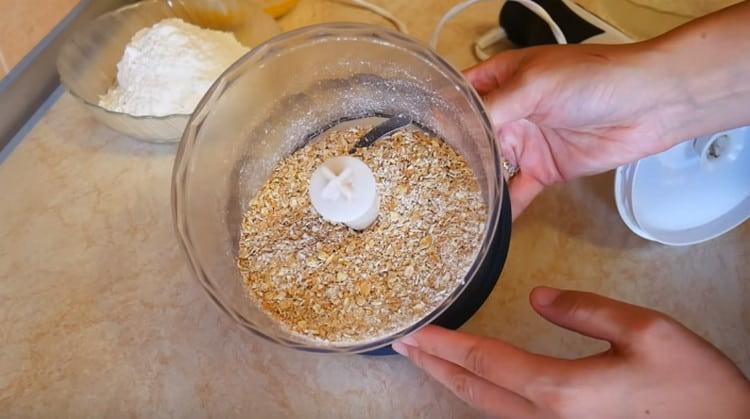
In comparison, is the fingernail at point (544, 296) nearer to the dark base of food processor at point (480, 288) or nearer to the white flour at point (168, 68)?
the dark base of food processor at point (480, 288)

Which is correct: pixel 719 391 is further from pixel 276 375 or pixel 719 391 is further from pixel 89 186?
pixel 89 186

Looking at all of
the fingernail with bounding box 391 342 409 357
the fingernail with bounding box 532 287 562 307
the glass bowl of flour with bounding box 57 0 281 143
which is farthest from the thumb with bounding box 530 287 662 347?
the glass bowl of flour with bounding box 57 0 281 143

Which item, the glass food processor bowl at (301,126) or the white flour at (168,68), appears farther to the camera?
the white flour at (168,68)

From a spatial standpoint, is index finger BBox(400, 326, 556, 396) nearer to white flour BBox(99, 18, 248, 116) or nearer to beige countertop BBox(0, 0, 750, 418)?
beige countertop BBox(0, 0, 750, 418)

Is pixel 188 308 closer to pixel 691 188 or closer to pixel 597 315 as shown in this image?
pixel 597 315

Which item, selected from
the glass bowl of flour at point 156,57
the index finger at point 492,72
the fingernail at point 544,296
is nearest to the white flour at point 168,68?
the glass bowl of flour at point 156,57

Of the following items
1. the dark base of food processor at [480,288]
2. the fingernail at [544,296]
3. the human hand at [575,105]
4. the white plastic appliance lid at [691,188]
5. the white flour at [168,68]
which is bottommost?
the white plastic appliance lid at [691,188]

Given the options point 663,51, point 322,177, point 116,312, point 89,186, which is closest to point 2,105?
point 89,186

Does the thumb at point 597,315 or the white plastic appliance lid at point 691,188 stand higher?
the thumb at point 597,315
